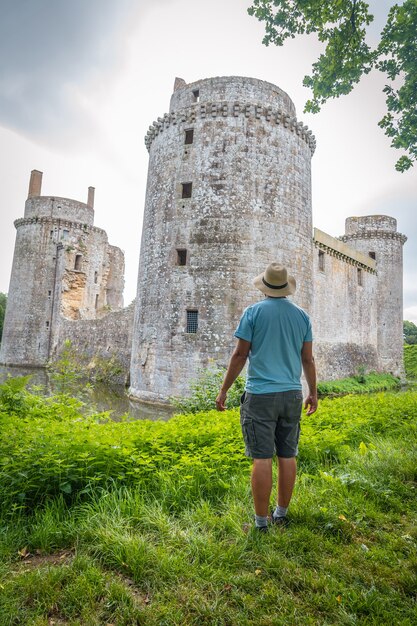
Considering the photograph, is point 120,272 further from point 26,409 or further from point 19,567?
point 19,567

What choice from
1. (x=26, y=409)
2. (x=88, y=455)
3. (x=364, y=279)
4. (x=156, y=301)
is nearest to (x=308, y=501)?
(x=88, y=455)

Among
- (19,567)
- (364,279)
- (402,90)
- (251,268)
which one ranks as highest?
(364,279)

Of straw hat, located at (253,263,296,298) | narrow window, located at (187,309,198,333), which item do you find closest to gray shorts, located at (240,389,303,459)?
straw hat, located at (253,263,296,298)

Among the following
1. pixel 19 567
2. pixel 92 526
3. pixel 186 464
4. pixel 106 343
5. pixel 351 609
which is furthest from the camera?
pixel 106 343

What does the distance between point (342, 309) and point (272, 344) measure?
67.1 feet

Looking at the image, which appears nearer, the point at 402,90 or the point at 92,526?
the point at 92,526

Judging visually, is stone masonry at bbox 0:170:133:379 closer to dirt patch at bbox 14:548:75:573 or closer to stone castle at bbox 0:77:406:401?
stone castle at bbox 0:77:406:401

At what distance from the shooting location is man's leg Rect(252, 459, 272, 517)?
302cm

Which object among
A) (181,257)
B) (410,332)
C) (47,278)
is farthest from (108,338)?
(410,332)

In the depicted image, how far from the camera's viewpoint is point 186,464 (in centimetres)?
404

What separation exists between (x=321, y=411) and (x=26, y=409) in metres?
4.50

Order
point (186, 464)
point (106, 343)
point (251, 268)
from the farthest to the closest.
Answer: point (106, 343) < point (251, 268) < point (186, 464)

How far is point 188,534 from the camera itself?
117 inches

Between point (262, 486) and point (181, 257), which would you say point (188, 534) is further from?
point (181, 257)
